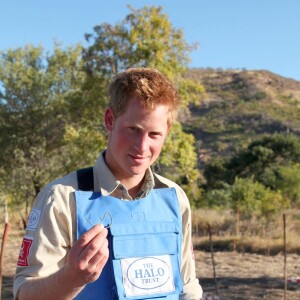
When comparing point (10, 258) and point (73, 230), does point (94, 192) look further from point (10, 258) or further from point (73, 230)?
point (10, 258)

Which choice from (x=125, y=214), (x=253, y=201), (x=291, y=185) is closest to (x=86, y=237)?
(x=125, y=214)

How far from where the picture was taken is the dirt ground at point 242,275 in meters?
7.40

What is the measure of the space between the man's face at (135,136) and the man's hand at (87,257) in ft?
1.22

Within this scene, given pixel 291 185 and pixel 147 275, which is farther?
pixel 291 185

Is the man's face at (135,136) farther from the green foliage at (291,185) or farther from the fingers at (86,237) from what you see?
the green foliage at (291,185)

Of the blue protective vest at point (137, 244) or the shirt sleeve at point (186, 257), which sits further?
the shirt sleeve at point (186, 257)

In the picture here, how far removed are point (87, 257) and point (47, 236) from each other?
0.88 ft

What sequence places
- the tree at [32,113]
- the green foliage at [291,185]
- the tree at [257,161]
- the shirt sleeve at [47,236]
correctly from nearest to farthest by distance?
the shirt sleeve at [47,236]
the tree at [32,113]
the green foliage at [291,185]
the tree at [257,161]

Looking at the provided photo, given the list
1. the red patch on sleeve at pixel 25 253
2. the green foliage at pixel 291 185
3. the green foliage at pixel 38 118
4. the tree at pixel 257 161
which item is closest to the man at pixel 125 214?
the red patch on sleeve at pixel 25 253

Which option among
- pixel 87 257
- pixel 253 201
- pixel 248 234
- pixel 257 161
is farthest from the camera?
pixel 257 161

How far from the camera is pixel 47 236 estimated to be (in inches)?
53.9

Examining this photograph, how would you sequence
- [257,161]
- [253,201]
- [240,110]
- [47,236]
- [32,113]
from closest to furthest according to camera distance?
[47,236], [253,201], [32,113], [257,161], [240,110]

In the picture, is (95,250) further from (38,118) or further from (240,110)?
(240,110)

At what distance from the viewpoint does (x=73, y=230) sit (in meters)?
1.42
